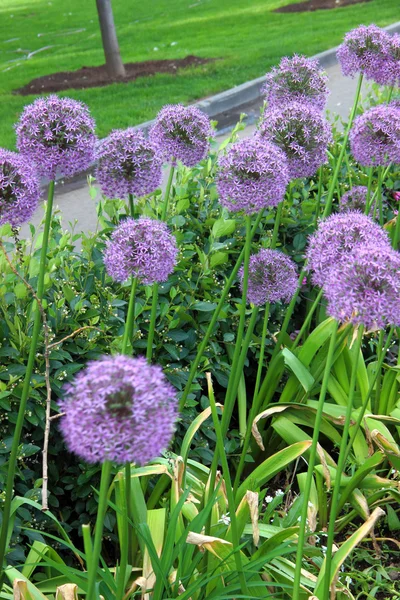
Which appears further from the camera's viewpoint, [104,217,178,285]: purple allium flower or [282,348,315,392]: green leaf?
[282,348,315,392]: green leaf

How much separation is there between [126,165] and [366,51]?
1.58m

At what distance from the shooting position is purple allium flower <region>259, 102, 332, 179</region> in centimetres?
299

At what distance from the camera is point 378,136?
314 cm

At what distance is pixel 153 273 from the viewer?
235 cm

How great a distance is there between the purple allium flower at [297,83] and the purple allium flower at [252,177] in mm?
949

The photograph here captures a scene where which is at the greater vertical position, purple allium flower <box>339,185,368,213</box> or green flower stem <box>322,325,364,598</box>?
purple allium flower <box>339,185,368,213</box>

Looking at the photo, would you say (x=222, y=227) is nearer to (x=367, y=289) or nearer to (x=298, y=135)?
(x=298, y=135)

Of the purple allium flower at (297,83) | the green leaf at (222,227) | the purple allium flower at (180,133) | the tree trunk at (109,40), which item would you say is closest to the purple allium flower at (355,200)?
the purple allium flower at (297,83)

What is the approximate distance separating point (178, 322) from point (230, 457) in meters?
0.75

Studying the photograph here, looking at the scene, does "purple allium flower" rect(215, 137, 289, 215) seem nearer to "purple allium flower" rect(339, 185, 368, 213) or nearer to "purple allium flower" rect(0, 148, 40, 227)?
"purple allium flower" rect(0, 148, 40, 227)

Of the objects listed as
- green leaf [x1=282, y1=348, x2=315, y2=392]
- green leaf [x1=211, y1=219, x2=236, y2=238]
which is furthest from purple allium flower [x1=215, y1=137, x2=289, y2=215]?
green leaf [x1=282, y1=348, x2=315, y2=392]

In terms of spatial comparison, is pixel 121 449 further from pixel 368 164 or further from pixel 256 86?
pixel 256 86

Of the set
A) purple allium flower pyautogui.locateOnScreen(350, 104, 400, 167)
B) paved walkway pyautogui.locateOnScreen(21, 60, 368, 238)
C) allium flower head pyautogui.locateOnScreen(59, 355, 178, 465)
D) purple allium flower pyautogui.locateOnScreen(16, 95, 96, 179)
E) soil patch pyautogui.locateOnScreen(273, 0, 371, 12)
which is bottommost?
paved walkway pyautogui.locateOnScreen(21, 60, 368, 238)

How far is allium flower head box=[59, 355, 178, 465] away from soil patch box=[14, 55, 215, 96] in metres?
11.7
